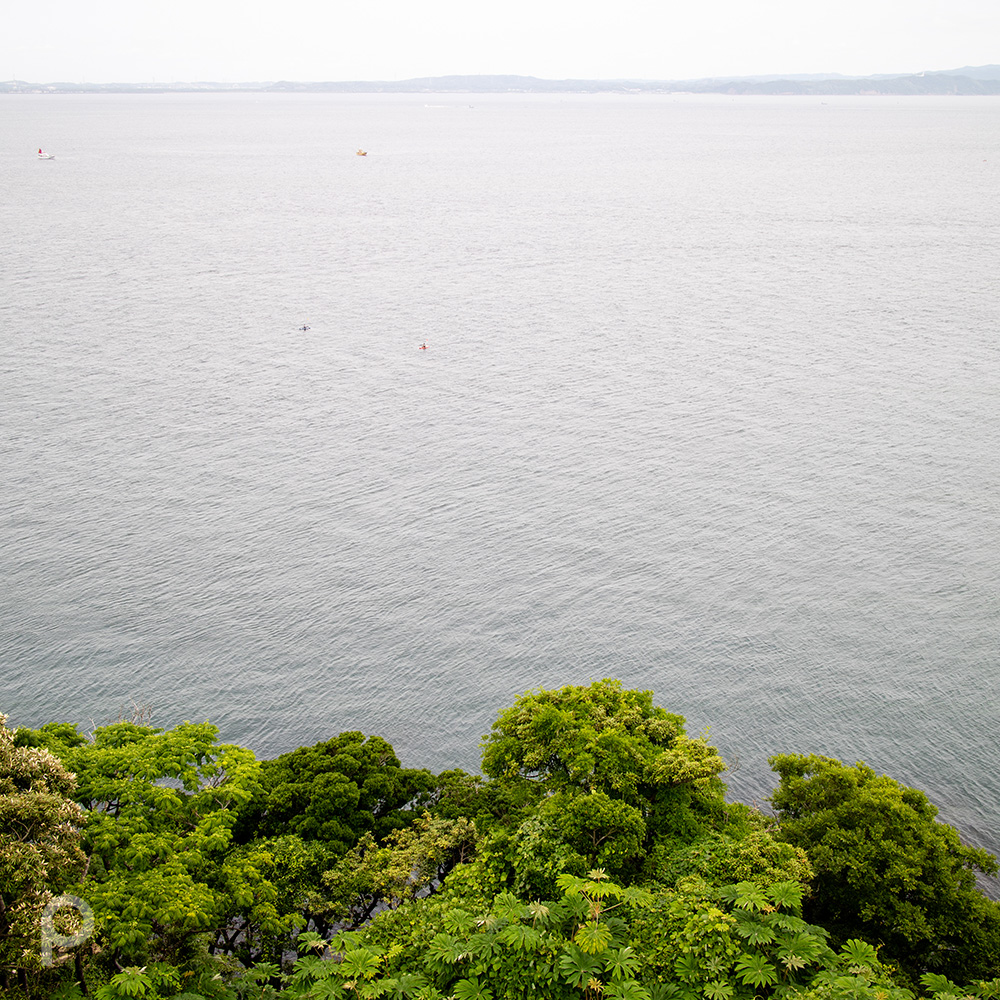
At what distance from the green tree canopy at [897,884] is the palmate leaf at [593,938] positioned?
1064 cm

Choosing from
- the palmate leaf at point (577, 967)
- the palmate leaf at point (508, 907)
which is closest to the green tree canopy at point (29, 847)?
the palmate leaf at point (508, 907)

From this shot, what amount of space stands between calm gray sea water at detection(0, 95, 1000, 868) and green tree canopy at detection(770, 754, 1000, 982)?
38.9ft

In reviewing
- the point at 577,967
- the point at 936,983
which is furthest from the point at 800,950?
the point at 577,967

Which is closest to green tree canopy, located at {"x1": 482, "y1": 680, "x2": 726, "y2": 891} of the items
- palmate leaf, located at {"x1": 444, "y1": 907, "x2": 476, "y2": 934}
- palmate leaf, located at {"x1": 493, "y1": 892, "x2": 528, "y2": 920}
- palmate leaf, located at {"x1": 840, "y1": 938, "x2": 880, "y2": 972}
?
palmate leaf, located at {"x1": 493, "y1": 892, "x2": 528, "y2": 920}

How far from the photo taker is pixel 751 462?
2913 inches

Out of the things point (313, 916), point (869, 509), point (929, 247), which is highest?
point (929, 247)

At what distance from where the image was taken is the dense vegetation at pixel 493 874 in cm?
2102

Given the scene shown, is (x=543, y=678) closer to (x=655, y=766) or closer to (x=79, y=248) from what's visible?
(x=655, y=766)

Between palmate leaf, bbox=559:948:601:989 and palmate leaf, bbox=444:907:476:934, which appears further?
palmate leaf, bbox=444:907:476:934

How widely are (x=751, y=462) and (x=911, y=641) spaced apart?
2507 centimetres

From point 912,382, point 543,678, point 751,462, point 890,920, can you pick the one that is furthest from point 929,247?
point 890,920

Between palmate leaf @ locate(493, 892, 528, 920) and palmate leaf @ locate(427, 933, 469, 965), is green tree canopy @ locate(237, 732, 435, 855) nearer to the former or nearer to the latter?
palmate leaf @ locate(493, 892, 528, 920)

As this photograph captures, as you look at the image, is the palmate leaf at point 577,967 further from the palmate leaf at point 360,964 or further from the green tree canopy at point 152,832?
the green tree canopy at point 152,832

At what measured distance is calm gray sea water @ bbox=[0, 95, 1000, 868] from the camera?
156 ft
